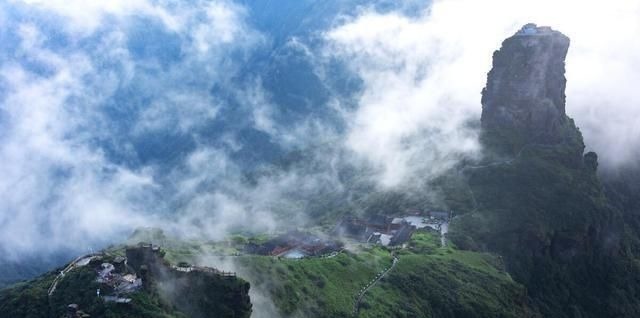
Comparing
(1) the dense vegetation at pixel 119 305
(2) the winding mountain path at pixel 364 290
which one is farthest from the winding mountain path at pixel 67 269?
(2) the winding mountain path at pixel 364 290

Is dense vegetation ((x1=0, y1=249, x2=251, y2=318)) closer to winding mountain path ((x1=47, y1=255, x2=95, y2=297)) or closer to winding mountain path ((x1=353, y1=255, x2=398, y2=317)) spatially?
winding mountain path ((x1=47, y1=255, x2=95, y2=297))

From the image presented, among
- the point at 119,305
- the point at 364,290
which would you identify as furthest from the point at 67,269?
the point at 364,290

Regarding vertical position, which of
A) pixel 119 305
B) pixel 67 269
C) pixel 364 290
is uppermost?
pixel 364 290

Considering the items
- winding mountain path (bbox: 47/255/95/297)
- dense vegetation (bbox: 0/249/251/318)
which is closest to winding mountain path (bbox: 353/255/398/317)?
dense vegetation (bbox: 0/249/251/318)

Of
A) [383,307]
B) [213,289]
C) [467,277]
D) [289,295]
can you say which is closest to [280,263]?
[289,295]

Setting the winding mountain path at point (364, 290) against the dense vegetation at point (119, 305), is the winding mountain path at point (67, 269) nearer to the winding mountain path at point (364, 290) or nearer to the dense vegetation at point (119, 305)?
the dense vegetation at point (119, 305)

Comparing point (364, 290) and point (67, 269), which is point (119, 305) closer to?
point (67, 269)

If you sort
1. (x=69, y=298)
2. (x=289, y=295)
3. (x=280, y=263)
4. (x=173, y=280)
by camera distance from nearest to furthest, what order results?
(x=69, y=298), (x=173, y=280), (x=289, y=295), (x=280, y=263)

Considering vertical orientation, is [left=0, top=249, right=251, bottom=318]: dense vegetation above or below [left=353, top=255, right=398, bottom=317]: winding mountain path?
below

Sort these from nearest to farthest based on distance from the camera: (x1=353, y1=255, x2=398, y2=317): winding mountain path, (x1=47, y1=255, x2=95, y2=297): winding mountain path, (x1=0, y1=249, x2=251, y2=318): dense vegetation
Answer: (x1=0, y1=249, x2=251, y2=318): dense vegetation
(x1=47, y1=255, x2=95, y2=297): winding mountain path
(x1=353, y1=255, x2=398, y2=317): winding mountain path

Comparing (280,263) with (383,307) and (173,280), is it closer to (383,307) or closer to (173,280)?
(383,307)

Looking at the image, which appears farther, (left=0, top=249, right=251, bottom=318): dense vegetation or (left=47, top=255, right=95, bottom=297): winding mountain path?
(left=47, top=255, right=95, bottom=297): winding mountain path
